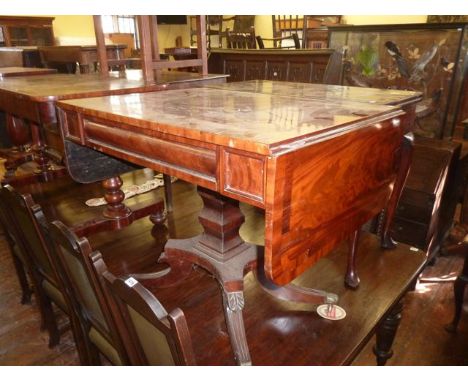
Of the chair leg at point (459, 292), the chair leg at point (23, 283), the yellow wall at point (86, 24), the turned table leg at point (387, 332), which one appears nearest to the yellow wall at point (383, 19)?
the yellow wall at point (86, 24)

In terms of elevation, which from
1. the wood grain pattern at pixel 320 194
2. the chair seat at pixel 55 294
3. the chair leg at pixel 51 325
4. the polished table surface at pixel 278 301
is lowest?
the chair leg at pixel 51 325

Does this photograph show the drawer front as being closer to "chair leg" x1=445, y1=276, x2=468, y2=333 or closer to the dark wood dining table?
the dark wood dining table

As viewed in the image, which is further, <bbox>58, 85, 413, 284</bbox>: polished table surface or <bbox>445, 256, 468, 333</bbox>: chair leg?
<bbox>445, 256, 468, 333</bbox>: chair leg

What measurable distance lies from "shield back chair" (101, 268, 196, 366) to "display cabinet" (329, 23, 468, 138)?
2.23 metres

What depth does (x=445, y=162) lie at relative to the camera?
213 centimetres

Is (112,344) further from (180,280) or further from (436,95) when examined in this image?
(436,95)

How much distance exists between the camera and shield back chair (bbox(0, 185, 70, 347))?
3.98 ft

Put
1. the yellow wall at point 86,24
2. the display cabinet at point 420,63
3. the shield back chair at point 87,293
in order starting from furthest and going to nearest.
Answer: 1. the yellow wall at point 86,24
2. the display cabinet at point 420,63
3. the shield back chair at point 87,293

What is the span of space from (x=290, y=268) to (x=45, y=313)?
1.29 metres

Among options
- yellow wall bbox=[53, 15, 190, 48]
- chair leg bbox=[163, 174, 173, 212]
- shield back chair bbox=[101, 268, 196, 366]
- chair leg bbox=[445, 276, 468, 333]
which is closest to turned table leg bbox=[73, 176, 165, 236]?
chair leg bbox=[163, 174, 173, 212]

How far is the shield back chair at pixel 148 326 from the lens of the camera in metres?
0.69

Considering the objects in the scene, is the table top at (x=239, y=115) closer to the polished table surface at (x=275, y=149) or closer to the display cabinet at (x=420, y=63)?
the polished table surface at (x=275, y=149)

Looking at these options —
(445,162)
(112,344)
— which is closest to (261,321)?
(112,344)

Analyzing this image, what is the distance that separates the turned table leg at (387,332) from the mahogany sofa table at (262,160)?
0.86 feet
